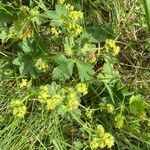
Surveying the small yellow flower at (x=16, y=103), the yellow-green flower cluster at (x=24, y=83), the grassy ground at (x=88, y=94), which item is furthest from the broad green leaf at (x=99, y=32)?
the small yellow flower at (x=16, y=103)

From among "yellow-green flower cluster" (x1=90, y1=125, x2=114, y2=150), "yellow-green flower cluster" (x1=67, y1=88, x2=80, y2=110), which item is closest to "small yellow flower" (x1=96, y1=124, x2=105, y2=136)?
"yellow-green flower cluster" (x1=90, y1=125, x2=114, y2=150)

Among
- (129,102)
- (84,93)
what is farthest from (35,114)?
(129,102)

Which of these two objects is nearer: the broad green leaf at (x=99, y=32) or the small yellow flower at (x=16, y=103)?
the small yellow flower at (x=16, y=103)

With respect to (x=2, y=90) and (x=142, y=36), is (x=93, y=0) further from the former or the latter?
(x=2, y=90)

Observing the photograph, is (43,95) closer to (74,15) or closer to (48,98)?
(48,98)

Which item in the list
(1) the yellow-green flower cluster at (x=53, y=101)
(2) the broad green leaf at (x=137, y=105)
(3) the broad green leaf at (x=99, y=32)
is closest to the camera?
A: (1) the yellow-green flower cluster at (x=53, y=101)

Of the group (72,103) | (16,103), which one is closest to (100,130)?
(72,103)

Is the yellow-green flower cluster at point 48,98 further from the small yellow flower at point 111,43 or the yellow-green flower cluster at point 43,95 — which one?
the small yellow flower at point 111,43
